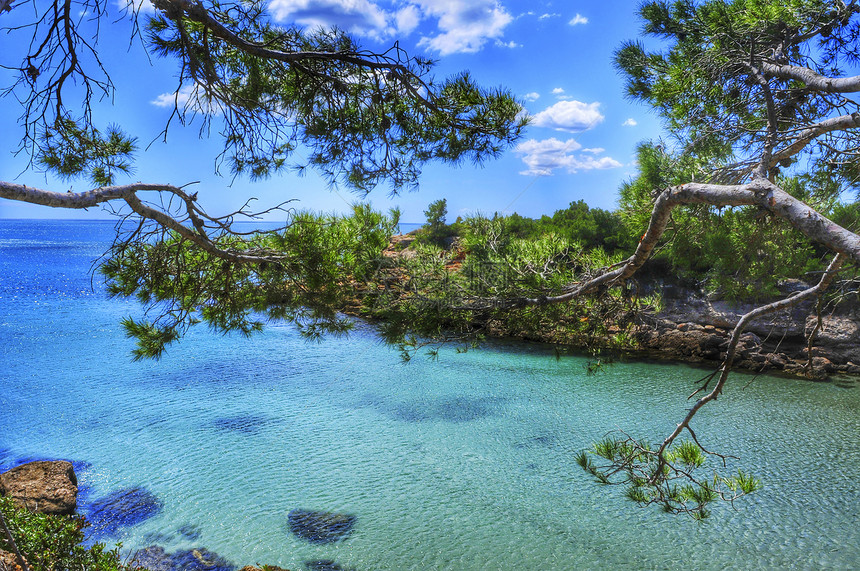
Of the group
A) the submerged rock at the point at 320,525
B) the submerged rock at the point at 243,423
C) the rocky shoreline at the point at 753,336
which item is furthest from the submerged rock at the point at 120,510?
the rocky shoreline at the point at 753,336

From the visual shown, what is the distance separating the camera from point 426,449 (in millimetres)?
6031

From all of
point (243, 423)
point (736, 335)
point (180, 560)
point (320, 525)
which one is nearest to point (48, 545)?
point (180, 560)

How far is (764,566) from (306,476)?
4.14 metres

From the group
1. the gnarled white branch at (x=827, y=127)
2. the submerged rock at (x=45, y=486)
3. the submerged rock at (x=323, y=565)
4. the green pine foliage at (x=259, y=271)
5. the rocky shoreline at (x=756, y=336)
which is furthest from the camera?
the rocky shoreline at (x=756, y=336)

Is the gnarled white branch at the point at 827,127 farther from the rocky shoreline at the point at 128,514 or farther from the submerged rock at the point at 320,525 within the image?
the submerged rock at the point at 320,525

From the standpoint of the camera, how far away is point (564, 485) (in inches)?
204

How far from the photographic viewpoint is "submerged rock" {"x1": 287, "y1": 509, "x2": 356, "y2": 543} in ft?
14.0

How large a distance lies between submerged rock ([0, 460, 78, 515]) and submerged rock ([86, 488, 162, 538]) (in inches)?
8.5

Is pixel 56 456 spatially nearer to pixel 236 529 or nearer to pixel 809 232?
pixel 236 529

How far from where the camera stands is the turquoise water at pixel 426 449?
418 centimetres

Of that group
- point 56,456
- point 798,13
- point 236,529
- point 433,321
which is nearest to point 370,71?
point 433,321

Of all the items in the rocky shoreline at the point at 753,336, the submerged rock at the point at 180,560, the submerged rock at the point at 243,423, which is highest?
the rocky shoreline at the point at 753,336

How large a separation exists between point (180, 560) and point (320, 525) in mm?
1099

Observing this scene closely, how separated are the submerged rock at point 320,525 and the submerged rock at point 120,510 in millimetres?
1344
